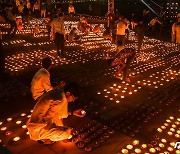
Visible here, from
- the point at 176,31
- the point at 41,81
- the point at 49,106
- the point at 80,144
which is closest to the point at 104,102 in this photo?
the point at 41,81

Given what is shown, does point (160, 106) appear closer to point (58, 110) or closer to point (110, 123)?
point (110, 123)

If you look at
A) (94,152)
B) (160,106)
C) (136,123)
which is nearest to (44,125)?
(94,152)

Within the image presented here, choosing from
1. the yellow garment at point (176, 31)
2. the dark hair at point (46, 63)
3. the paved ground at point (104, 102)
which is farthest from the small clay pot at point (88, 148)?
the yellow garment at point (176, 31)

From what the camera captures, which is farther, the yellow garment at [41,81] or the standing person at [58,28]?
the standing person at [58,28]

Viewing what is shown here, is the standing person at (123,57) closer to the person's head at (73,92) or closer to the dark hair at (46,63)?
the dark hair at (46,63)

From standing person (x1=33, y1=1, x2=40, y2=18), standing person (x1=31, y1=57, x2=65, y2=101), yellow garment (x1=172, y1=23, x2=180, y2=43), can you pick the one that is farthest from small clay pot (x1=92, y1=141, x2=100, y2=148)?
standing person (x1=33, y1=1, x2=40, y2=18)

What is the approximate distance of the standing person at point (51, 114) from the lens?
4180mm

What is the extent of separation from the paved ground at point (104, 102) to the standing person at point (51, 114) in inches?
14.1

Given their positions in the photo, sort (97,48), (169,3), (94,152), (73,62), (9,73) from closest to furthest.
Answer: (94,152) → (9,73) → (73,62) → (97,48) → (169,3)

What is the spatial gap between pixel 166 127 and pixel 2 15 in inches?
600

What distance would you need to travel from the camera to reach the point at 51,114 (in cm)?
432

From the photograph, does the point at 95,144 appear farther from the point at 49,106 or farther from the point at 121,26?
the point at 121,26

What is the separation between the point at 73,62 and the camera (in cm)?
1022

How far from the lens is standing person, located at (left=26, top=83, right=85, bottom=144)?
4180mm
